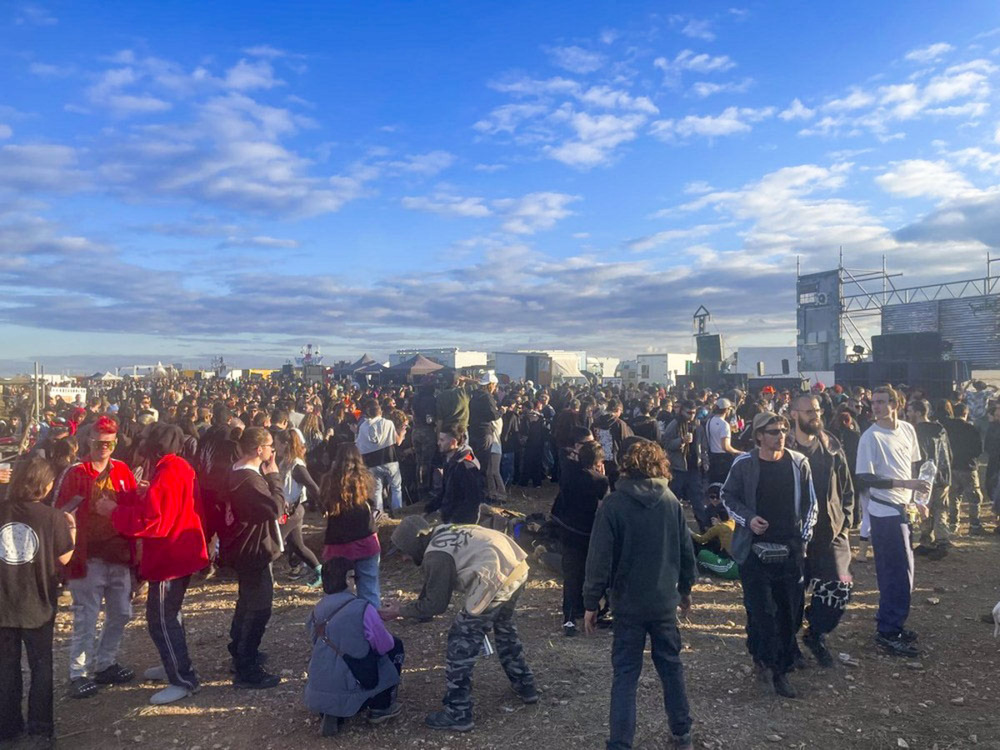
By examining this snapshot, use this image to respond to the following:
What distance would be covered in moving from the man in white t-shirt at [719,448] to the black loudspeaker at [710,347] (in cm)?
2145

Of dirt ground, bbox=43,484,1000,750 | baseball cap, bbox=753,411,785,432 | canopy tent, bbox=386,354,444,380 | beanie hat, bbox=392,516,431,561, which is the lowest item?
dirt ground, bbox=43,484,1000,750

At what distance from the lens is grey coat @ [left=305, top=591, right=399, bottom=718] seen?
3.83 metres

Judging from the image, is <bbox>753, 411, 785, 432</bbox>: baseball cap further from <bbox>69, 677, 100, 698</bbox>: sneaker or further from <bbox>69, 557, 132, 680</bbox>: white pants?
<bbox>69, 677, 100, 698</bbox>: sneaker

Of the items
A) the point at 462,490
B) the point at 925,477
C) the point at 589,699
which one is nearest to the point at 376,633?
the point at 589,699

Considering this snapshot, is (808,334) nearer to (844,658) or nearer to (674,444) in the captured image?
(674,444)

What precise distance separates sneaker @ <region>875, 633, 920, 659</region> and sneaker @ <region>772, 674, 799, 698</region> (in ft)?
3.88

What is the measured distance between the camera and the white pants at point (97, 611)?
4500mm

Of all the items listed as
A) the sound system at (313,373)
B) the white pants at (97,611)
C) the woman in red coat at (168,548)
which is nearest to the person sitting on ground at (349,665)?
the woman in red coat at (168,548)

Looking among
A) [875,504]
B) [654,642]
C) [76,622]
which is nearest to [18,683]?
[76,622]

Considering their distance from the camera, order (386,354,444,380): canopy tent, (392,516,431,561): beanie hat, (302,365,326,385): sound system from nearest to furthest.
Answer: (392,516,431,561): beanie hat
(386,354,444,380): canopy tent
(302,365,326,385): sound system

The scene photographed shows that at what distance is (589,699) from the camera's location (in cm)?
431

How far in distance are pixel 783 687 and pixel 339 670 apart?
2933 millimetres

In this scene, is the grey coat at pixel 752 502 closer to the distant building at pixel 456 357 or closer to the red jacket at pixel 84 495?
the red jacket at pixel 84 495

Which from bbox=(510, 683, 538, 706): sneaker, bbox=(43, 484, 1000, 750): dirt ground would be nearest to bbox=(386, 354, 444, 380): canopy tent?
bbox=(43, 484, 1000, 750): dirt ground
